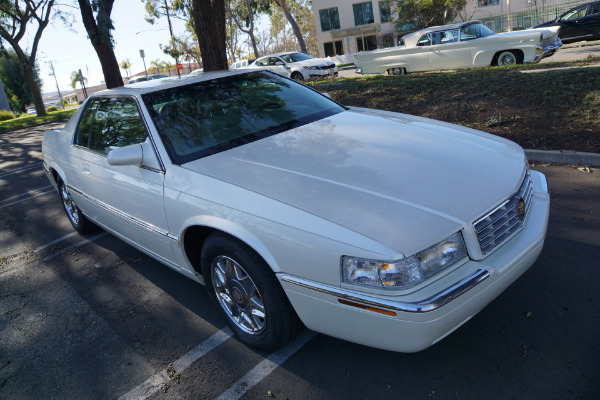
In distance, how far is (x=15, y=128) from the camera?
65.8ft

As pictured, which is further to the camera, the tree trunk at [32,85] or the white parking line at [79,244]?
the tree trunk at [32,85]

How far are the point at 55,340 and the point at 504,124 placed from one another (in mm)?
5840

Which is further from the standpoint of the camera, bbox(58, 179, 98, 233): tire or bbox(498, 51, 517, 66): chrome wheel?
bbox(498, 51, 517, 66): chrome wheel

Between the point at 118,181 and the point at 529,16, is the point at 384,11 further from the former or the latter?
the point at 118,181

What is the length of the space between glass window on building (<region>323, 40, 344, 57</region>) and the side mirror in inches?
1665

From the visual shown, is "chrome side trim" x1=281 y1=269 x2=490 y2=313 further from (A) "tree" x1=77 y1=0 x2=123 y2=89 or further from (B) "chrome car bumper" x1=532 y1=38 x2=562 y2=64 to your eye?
(A) "tree" x1=77 y1=0 x2=123 y2=89

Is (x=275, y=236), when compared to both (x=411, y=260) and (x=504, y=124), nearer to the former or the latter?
(x=411, y=260)

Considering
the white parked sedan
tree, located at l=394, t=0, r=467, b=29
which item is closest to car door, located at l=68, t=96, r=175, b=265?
the white parked sedan

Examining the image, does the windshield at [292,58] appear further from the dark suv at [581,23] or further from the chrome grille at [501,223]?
the chrome grille at [501,223]

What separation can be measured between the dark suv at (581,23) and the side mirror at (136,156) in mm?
20650

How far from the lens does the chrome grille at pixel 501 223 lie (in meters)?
2.29

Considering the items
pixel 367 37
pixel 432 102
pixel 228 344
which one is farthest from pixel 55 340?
pixel 367 37

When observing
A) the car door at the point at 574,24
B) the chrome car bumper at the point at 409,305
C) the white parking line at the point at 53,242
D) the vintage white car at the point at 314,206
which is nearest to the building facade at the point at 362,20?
the car door at the point at 574,24

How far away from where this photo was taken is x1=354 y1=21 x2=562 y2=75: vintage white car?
11992mm
